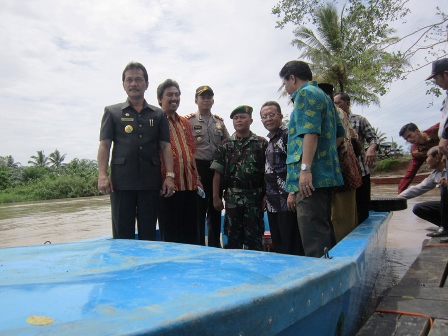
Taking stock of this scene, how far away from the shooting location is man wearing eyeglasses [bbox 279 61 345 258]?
2.20 meters

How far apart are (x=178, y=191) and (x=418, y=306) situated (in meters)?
1.88

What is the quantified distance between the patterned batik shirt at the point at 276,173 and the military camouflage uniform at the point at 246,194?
7.0 inches

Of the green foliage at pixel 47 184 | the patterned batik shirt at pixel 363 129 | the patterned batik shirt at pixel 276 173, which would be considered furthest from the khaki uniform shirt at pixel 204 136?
the green foliage at pixel 47 184

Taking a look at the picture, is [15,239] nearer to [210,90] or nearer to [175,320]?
[210,90]

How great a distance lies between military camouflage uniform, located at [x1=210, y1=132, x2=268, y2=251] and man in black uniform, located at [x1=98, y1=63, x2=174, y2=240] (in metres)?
0.63

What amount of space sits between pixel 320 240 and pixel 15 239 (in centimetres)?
670

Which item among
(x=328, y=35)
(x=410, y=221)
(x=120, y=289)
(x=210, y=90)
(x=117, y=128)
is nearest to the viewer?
(x=120, y=289)

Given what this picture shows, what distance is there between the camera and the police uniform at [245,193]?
3172mm

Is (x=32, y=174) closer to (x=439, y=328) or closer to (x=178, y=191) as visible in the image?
(x=178, y=191)

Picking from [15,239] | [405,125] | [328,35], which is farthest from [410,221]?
[328,35]

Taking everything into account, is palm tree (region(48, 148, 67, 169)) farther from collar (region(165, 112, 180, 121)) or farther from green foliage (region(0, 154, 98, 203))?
collar (region(165, 112, 180, 121))

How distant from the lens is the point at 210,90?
11.6ft

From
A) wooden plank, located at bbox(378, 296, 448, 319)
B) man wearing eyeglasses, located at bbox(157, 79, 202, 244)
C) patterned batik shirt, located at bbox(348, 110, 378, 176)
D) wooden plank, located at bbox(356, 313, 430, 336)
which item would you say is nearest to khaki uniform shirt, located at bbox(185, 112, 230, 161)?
man wearing eyeglasses, located at bbox(157, 79, 202, 244)

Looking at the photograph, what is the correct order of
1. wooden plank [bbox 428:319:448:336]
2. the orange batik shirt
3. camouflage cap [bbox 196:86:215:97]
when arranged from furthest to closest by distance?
camouflage cap [bbox 196:86:215:97] < the orange batik shirt < wooden plank [bbox 428:319:448:336]
